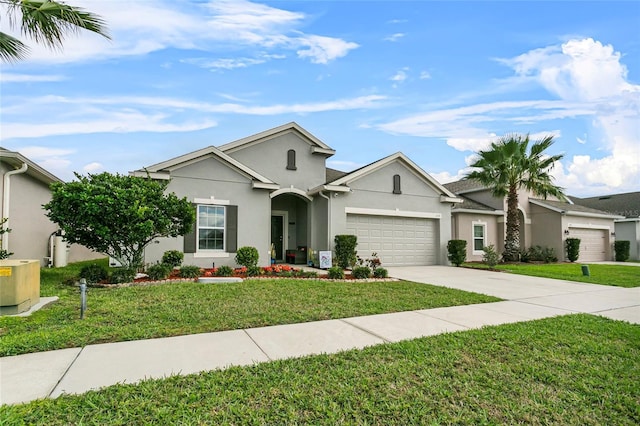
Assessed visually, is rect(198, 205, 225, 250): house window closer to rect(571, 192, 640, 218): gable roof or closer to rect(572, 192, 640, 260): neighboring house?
rect(572, 192, 640, 260): neighboring house

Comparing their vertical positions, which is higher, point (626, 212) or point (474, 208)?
point (626, 212)

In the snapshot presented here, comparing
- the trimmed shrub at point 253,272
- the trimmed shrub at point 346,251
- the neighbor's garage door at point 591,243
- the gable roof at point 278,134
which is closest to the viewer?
the trimmed shrub at point 253,272

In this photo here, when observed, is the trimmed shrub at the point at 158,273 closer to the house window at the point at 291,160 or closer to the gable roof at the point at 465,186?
the house window at the point at 291,160

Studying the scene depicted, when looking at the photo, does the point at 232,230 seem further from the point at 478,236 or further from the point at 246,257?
the point at 478,236

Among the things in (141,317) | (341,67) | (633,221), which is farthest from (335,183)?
(633,221)

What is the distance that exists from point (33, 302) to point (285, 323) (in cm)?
474

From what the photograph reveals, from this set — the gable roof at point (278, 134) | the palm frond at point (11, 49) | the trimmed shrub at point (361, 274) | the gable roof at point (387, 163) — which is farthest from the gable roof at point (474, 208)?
the palm frond at point (11, 49)

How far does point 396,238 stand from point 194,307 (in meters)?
11.2

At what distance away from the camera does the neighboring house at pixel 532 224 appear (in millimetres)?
19469

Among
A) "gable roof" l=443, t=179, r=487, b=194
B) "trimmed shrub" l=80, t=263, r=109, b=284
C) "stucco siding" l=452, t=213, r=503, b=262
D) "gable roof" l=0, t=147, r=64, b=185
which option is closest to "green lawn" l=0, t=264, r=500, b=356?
"trimmed shrub" l=80, t=263, r=109, b=284

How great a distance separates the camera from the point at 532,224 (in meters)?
22.3

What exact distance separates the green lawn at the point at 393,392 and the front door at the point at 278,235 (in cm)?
1238

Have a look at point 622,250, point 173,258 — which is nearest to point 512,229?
point 622,250

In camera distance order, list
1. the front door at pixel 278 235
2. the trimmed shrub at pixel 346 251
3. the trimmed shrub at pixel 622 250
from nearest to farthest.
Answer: the trimmed shrub at pixel 346 251 → the front door at pixel 278 235 → the trimmed shrub at pixel 622 250
